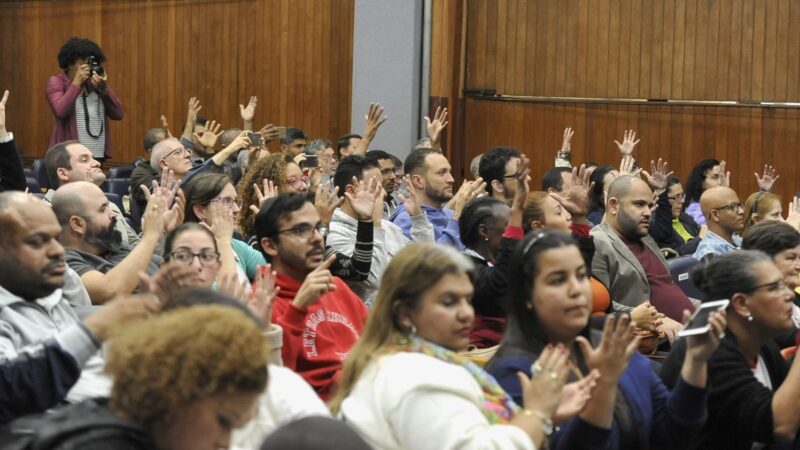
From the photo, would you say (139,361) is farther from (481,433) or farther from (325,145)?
(325,145)

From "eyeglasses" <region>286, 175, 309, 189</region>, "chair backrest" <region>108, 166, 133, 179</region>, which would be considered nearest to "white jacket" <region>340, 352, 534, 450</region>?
"eyeglasses" <region>286, 175, 309, 189</region>

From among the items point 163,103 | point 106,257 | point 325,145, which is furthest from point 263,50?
point 106,257

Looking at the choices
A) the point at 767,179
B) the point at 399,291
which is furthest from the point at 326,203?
the point at 767,179

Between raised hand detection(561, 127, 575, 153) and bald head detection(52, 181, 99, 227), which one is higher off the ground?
raised hand detection(561, 127, 575, 153)

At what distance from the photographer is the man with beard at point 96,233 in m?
3.72

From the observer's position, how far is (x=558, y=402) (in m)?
2.34

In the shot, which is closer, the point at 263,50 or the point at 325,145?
the point at 325,145

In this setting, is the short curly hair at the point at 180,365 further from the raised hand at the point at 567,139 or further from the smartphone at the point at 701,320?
the raised hand at the point at 567,139

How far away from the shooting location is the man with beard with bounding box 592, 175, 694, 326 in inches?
201

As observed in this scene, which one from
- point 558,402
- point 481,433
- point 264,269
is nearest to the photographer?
point 481,433

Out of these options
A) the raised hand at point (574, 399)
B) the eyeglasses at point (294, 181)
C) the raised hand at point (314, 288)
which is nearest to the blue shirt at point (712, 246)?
the eyeglasses at point (294, 181)

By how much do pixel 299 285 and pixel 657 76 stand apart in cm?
574

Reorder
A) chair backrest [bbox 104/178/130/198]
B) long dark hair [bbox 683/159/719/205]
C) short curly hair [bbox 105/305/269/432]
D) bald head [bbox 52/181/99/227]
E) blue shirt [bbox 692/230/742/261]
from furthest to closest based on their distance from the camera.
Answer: long dark hair [bbox 683/159/719/205] → chair backrest [bbox 104/178/130/198] → blue shirt [bbox 692/230/742/261] → bald head [bbox 52/181/99/227] → short curly hair [bbox 105/305/269/432]

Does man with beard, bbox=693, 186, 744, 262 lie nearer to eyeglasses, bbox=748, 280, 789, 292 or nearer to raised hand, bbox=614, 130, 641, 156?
raised hand, bbox=614, 130, 641, 156
